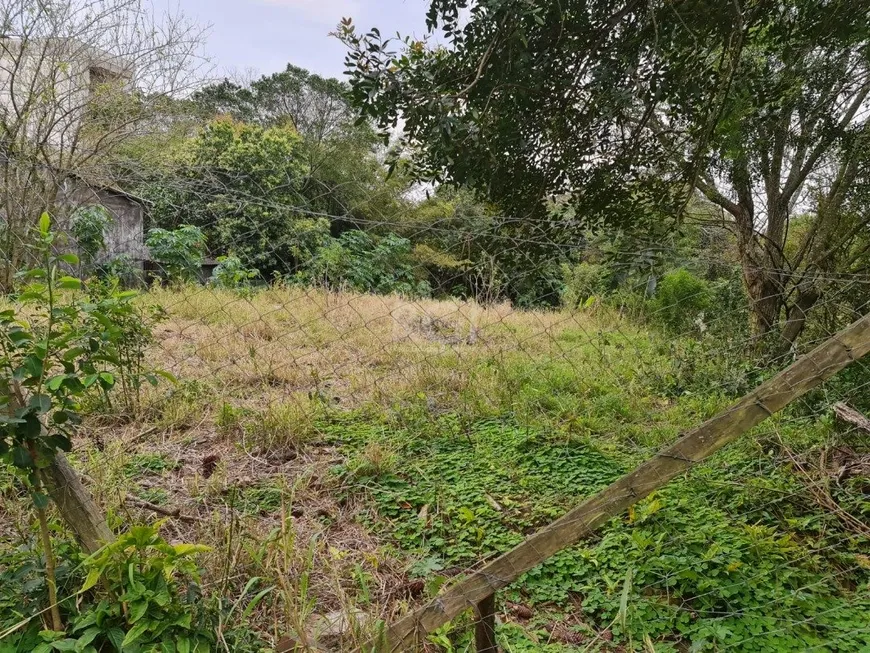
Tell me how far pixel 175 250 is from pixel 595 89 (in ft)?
20.4

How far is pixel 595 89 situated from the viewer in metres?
2.17

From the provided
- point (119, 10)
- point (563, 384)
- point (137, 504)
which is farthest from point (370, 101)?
point (119, 10)

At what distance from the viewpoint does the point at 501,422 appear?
9.50 ft

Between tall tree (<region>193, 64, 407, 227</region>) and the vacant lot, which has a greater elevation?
tall tree (<region>193, 64, 407, 227</region>)

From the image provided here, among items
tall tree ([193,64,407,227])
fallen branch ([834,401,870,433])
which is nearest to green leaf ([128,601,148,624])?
fallen branch ([834,401,870,433])

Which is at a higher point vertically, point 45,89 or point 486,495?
point 45,89

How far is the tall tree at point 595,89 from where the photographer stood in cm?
195

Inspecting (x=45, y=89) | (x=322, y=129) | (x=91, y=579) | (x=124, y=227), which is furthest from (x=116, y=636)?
(x=322, y=129)

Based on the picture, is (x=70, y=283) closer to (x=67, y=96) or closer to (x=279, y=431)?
(x=279, y=431)

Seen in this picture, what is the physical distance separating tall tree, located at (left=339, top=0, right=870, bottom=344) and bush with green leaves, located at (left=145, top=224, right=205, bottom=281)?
5256 millimetres

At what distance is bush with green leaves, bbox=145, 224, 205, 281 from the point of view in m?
6.44

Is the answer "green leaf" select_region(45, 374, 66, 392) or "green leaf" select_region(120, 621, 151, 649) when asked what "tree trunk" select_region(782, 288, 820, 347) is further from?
"green leaf" select_region(45, 374, 66, 392)

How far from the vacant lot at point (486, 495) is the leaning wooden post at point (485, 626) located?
0.33 feet

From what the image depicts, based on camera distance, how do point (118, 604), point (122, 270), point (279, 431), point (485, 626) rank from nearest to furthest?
point (118, 604), point (485, 626), point (279, 431), point (122, 270)
